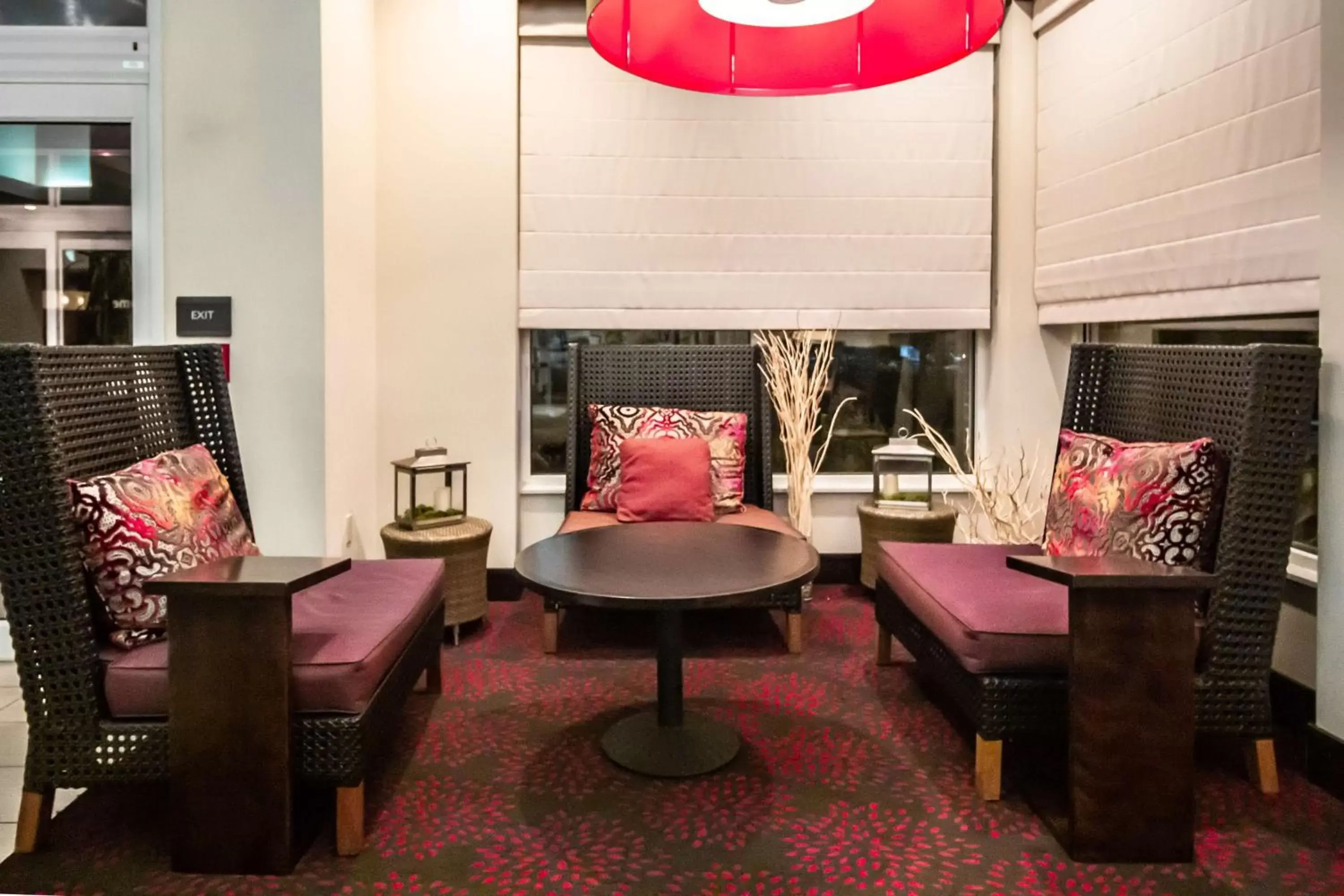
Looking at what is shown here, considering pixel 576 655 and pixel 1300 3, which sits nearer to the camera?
pixel 1300 3

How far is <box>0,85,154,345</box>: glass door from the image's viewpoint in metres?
3.27

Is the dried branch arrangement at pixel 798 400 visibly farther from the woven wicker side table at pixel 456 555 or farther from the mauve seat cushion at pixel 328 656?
the mauve seat cushion at pixel 328 656

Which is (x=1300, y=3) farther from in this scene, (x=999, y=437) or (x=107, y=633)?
(x=107, y=633)

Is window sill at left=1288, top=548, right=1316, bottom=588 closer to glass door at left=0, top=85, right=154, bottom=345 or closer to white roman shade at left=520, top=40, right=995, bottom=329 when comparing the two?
white roman shade at left=520, top=40, right=995, bottom=329

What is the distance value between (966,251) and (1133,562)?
2.42 metres

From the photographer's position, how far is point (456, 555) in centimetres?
338

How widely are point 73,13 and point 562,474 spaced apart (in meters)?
2.50

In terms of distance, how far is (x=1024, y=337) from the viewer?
4.14 meters

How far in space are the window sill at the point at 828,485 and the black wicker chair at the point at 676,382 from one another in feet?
0.81

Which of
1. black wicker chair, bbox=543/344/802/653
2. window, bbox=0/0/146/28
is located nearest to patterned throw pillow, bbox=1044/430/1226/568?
black wicker chair, bbox=543/344/802/653

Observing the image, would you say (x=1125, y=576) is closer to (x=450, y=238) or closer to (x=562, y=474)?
(x=562, y=474)

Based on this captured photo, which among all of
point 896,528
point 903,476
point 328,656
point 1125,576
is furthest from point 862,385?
point 328,656

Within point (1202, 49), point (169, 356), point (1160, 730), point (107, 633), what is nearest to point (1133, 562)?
point (1160, 730)

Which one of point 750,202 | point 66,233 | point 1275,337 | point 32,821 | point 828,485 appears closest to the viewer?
point 32,821
